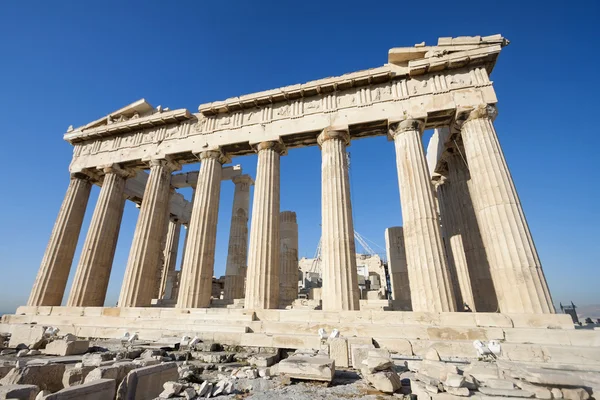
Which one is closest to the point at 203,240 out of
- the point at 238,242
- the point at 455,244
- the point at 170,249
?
the point at 238,242

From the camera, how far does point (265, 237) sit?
13.3 metres

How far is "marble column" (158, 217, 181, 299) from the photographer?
24516 millimetres

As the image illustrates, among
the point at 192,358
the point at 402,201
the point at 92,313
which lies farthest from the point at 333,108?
the point at 92,313

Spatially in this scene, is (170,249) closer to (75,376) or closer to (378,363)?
(75,376)

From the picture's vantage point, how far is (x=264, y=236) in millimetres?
13266

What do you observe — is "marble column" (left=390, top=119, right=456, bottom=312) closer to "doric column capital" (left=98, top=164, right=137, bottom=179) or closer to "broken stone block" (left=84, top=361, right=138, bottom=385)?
"broken stone block" (left=84, top=361, right=138, bottom=385)

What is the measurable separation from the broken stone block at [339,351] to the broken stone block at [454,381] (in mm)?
2757

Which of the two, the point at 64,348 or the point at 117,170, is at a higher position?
the point at 117,170

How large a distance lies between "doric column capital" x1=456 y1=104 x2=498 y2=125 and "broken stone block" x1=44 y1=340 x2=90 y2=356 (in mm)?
16781

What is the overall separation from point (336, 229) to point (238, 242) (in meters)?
9.77

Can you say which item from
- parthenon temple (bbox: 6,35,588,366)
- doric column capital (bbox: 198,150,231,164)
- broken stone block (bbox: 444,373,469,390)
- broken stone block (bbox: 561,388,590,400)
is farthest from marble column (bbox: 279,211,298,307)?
broken stone block (bbox: 561,388,590,400)

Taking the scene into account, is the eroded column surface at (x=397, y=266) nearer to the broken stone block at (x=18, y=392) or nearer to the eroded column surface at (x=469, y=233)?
the eroded column surface at (x=469, y=233)

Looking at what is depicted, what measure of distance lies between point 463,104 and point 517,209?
534 centimetres

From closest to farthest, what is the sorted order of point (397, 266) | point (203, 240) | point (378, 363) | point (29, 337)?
point (378, 363), point (29, 337), point (203, 240), point (397, 266)
